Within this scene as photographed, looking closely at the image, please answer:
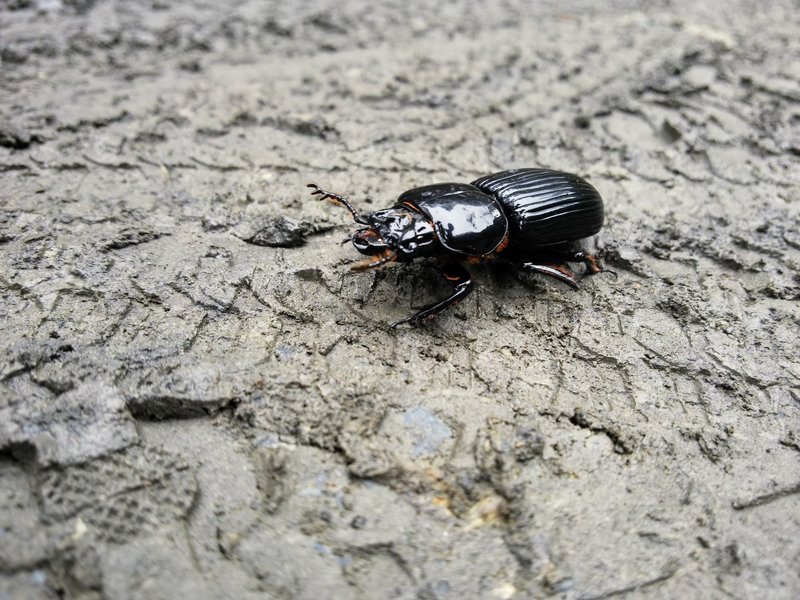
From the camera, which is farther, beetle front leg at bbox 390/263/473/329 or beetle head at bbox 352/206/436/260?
beetle front leg at bbox 390/263/473/329

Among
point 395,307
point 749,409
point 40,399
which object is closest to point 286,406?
point 395,307

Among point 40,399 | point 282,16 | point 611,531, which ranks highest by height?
point 282,16

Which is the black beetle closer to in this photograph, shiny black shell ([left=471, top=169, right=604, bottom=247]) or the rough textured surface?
shiny black shell ([left=471, top=169, right=604, bottom=247])

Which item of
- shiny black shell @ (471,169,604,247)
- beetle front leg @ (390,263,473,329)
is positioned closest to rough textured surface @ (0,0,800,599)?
beetle front leg @ (390,263,473,329)

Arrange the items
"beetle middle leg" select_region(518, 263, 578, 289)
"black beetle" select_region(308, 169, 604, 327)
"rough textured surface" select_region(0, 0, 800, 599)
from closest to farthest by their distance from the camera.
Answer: "rough textured surface" select_region(0, 0, 800, 599) → "black beetle" select_region(308, 169, 604, 327) → "beetle middle leg" select_region(518, 263, 578, 289)

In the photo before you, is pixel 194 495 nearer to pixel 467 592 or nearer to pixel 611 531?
pixel 467 592

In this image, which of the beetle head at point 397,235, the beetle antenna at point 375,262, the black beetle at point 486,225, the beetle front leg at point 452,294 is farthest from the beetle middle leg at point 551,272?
the beetle antenna at point 375,262

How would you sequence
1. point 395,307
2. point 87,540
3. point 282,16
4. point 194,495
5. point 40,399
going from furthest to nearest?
1. point 282,16
2. point 395,307
3. point 40,399
4. point 194,495
5. point 87,540

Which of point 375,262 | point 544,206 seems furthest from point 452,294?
point 544,206

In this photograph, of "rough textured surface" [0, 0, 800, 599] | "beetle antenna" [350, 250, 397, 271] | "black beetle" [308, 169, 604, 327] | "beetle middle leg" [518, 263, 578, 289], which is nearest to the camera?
"rough textured surface" [0, 0, 800, 599]
